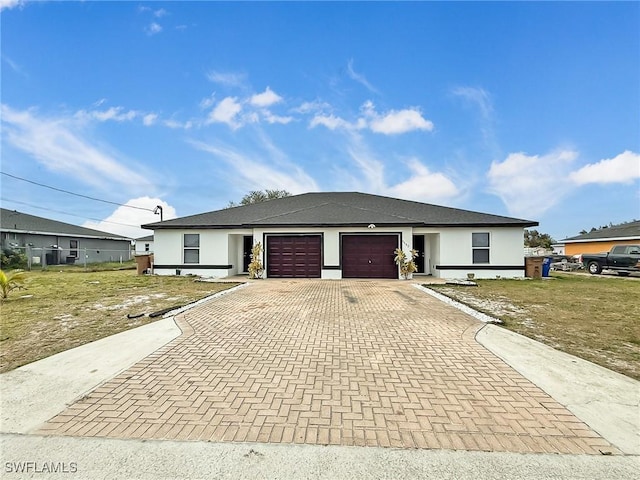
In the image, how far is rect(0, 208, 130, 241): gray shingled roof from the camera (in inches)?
925

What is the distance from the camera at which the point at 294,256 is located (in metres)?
16.0

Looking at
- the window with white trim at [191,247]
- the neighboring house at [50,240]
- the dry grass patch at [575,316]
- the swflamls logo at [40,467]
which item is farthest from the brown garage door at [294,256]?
the neighboring house at [50,240]

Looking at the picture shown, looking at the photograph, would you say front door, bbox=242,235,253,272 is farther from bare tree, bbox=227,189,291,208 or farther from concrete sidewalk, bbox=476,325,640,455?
bare tree, bbox=227,189,291,208

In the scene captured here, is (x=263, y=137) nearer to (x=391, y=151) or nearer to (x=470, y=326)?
(x=391, y=151)

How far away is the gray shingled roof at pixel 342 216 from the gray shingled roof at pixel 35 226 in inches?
543

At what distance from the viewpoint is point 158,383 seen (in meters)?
3.92

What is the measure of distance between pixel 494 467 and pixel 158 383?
146 inches

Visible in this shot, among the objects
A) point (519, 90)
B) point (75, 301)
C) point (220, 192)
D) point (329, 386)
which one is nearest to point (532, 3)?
point (519, 90)

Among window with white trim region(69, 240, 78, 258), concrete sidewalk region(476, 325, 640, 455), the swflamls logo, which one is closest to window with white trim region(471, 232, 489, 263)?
concrete sidewalk region(476, 325, 640, 455)

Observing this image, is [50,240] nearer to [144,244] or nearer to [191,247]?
[144,244]

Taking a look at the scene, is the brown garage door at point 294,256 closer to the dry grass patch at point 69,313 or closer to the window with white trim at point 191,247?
the window with white trim at point 191,247

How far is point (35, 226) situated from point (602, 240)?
4707 centimetres

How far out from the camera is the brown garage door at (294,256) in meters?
15.8

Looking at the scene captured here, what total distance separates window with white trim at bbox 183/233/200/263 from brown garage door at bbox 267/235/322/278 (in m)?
4.26
